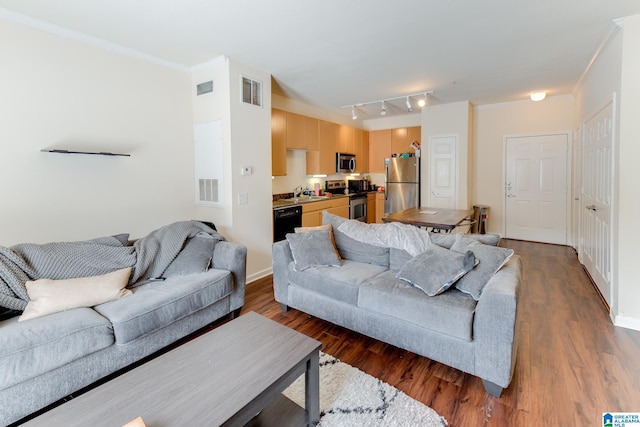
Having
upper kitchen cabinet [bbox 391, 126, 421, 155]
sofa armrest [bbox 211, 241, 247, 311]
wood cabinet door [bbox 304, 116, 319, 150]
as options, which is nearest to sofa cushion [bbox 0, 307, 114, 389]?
sofa armrest [bbox 211, 241, 247, 311]

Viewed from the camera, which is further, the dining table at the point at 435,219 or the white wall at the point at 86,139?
the dining table at the point at 435,219

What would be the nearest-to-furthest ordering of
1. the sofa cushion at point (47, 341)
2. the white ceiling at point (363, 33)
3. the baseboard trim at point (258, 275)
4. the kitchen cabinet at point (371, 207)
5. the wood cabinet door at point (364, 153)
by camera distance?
the sofa cushion at point (47, 341)
the white ceiling at point (363, 33)
the baseboard trim at point (258, 275)
the kitchen cabinet at point (371, 207)
the wood cabinet door at point (364, 153)

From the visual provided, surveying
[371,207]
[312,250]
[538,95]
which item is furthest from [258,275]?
[538,95]

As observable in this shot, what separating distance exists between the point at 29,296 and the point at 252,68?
117 inches

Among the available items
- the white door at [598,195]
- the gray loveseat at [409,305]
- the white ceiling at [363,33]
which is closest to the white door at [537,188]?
the white door at [598,195]

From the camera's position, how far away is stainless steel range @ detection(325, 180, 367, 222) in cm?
611

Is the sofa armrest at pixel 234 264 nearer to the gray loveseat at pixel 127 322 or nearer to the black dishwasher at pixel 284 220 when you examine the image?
the gray loveseat at pixel 127 322

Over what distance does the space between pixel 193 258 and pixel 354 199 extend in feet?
13.0

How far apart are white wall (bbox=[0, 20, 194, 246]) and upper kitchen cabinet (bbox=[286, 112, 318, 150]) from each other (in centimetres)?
167

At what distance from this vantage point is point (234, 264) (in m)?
2.77

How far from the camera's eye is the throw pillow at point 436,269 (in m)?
2.09

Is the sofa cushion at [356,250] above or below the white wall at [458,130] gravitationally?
below

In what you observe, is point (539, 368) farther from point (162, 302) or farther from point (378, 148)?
point (378, 148)

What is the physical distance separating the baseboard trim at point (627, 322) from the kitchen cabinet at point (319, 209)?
143 inches
